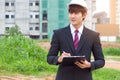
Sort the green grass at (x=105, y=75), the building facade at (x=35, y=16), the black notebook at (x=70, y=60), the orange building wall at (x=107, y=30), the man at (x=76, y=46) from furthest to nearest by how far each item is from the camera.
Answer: the orange building wall at (x=107, y=30) < the building facade at (x=35, y=16) < the green grass at (x=105, y=75) < the man at (x=76, y=46) < the black notebook at (x=70, y=60)

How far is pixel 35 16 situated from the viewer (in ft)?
173

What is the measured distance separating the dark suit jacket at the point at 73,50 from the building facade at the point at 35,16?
46840 millimetres

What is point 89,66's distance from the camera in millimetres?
3602

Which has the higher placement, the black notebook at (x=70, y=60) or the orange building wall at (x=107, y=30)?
the black notebook at (x=70, y=60)

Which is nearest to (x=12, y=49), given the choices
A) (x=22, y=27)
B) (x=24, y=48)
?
(x=24, y=48)

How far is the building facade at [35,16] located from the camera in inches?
2005

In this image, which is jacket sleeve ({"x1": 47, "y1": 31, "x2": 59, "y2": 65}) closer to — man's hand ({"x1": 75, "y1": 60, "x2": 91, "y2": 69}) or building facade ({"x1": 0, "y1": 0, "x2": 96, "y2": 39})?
man's hand ({"x1": 75, "y1": 60, "x2": 91, "y2": 69})

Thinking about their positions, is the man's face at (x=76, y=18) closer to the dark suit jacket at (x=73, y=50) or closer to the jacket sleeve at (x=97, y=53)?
the dark suit jacket at (x=73, y=50)

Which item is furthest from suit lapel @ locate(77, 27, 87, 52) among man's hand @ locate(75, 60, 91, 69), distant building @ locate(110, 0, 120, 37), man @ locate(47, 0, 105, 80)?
distant building @ locate(110, 0, 120, 37)

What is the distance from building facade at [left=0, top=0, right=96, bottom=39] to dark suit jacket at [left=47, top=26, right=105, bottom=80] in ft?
154

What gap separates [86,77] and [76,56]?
247 mm

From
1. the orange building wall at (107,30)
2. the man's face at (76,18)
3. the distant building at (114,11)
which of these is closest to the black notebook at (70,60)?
the man's face at (76,18)

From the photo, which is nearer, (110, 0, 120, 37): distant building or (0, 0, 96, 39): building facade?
(0, 0, 96, 39): building facade

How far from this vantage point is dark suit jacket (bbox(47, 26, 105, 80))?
362 cm
